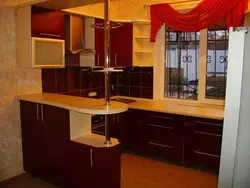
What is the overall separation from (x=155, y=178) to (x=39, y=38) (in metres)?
2.30

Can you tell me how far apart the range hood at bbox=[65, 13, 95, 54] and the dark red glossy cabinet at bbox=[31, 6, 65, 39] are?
170 millimetres

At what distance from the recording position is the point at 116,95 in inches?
190

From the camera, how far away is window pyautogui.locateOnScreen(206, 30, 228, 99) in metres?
3.92

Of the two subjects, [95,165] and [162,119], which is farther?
[162,119]

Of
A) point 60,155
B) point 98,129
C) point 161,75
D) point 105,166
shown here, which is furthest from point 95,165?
point 161,75

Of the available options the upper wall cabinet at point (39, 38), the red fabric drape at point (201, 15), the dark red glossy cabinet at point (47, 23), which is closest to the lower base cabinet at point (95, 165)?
the upper wall cabinet at point (39, 38)

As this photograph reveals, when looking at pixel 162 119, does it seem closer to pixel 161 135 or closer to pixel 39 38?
pixel 161 135

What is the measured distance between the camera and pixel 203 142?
11.6 feet

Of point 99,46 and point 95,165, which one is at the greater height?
point 99,46

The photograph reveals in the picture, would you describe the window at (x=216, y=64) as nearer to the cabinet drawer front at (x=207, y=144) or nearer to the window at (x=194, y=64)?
the window at (x=194, y=64)

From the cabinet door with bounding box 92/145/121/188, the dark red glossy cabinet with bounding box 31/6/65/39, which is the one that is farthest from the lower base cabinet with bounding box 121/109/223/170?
the dark red glossy cabinet with bounding box 31/6/65/39

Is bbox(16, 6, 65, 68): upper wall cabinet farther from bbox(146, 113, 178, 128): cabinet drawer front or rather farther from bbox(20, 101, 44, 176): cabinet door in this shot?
bbox(146, 113, 178, 128): cabinet drawer front

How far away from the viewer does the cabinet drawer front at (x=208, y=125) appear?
11.1 feet

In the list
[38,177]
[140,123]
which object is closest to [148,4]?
[140,123]
